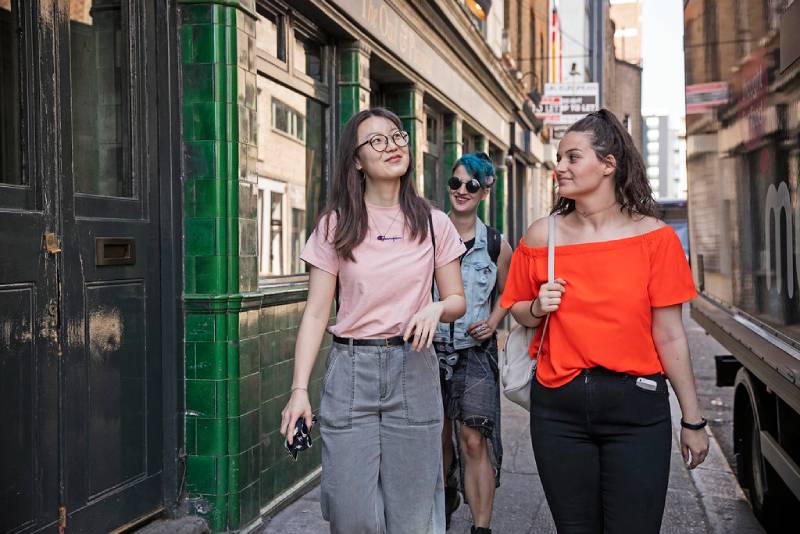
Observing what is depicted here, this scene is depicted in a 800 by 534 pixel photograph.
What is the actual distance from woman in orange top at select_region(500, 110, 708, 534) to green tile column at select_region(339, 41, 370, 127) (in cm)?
371

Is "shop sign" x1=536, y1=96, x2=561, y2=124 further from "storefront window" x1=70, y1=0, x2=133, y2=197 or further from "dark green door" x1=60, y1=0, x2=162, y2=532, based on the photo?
"storefront window" x1=70, y1=0, x2=133, y2=197

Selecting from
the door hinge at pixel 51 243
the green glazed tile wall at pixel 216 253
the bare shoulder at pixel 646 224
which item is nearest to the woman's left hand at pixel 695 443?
the bare shoulder at pixel 646 224

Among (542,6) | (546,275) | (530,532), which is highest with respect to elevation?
(542,6)

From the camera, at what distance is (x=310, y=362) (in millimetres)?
2895

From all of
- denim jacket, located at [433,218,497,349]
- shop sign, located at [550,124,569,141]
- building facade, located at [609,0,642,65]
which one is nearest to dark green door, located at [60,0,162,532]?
denim jacket, located at [433,218,497,349]

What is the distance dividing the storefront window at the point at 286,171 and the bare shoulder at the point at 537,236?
2647 millimetres

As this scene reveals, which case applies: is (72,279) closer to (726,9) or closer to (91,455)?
(91,455)

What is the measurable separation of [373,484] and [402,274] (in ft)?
2.34

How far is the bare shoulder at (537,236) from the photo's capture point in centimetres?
296

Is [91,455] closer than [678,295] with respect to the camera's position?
No

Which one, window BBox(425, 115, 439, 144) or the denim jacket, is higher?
window BBox(425, 115, 439, 144)

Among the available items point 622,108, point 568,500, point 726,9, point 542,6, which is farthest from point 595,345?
point 622,108

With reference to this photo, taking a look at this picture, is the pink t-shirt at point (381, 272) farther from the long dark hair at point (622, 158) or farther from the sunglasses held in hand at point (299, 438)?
the long dark hair at point (622, 158)

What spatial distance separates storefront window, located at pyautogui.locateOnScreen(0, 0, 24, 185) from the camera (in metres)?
3.26
